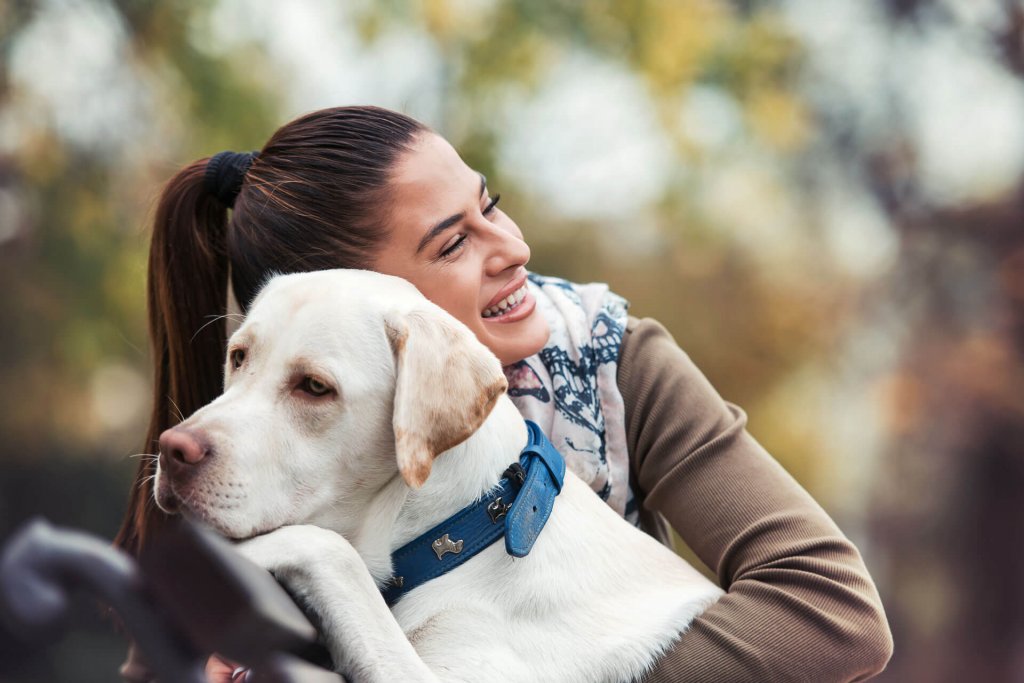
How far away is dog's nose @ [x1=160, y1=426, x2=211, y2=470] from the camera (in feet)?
4.90

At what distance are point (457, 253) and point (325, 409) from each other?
1.59ft

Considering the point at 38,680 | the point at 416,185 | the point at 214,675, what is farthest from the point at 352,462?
the point at 38,680

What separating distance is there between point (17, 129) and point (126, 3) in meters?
1.52

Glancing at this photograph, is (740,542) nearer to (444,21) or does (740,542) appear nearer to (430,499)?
(430,499)

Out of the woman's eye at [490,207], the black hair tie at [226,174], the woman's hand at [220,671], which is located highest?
the woman's eye at [490,207]

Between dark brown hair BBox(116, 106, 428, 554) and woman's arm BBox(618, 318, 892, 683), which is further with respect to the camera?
dark brown hair BBox(116, 106, 428, 554)

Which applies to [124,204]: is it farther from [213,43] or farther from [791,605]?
[791,605]

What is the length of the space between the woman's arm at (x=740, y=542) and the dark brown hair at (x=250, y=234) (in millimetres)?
681

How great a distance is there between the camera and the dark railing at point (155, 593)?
806 millimetres

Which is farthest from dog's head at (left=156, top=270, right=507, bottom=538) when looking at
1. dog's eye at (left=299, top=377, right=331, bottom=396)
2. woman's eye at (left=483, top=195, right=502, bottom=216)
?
woman's eye at (left=483, top=195, right=502, bottom=216)

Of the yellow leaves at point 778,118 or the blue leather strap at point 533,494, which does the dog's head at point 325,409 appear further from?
the yellow leaves at point 778,118

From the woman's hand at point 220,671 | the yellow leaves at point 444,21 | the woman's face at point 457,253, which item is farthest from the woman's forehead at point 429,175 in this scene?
the yellow leaves at point 444,21

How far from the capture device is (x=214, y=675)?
5.46ft

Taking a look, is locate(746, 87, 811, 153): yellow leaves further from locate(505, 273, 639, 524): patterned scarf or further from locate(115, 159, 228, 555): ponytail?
locate(115, 159, 228, 555): ponytail
